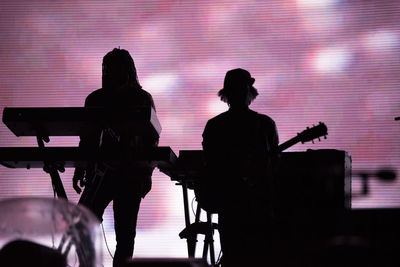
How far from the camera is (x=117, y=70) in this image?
2979 mm

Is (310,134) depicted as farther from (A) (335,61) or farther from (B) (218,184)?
(A) (335,61)

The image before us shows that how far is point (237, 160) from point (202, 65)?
7.19 ft

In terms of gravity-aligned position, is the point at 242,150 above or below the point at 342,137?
below

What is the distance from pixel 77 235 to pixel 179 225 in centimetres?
293

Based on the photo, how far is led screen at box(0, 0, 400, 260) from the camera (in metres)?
4.15

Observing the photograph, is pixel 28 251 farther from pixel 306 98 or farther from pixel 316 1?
pixel 316 1

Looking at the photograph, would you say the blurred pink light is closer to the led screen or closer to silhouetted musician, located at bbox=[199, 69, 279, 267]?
the led screen

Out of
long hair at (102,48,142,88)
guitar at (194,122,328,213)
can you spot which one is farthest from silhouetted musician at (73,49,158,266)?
guitar at (194,122,328,213)

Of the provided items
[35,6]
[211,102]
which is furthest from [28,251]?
[35,6]

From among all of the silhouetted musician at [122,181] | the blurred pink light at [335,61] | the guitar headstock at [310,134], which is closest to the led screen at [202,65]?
the blurred pink light at [335,61]

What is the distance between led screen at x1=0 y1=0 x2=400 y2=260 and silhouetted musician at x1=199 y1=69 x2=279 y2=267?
1643 mm

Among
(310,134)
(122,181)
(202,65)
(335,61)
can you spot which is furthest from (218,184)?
(335,61)

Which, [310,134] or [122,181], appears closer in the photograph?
[310,134]

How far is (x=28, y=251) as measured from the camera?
3.50 ft
